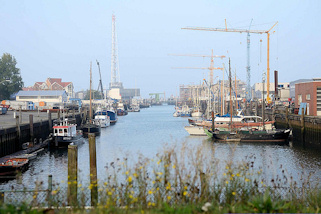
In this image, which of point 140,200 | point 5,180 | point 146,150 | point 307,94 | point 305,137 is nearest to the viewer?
point 140,200

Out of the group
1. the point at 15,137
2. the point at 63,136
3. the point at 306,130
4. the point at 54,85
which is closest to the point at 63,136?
the point at 63,136

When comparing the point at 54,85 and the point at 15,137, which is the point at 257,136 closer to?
the point at 15,137

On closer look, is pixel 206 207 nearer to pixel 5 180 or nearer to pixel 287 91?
pixel 5 180

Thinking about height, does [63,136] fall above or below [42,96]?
below

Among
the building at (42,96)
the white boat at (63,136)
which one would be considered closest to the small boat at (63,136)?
the white boat at (63,136)

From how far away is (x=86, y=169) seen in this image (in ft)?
109

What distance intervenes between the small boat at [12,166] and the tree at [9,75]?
10176cm

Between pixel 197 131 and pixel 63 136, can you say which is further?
pixel 197 131

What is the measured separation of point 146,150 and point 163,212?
118 ft

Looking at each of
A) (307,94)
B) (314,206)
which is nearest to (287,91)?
(307,94)

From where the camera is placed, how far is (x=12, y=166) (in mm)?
29922

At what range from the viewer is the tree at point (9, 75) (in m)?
128

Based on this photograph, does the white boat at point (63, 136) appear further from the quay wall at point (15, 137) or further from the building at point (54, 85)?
the building at point (54, 85)

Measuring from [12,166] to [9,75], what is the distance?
111 metres
